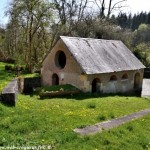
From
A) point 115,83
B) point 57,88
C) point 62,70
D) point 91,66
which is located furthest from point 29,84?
point 115,83

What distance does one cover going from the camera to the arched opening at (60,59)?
27.3 metres

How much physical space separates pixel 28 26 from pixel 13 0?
3.83 m

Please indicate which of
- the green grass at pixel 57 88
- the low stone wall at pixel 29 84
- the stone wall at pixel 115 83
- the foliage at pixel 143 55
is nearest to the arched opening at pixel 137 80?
the stone wall at pixel 115 83

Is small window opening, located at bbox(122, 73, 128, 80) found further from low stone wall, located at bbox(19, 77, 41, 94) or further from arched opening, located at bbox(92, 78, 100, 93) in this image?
low stone wall, located at bbox(19, 77, 41, 94)

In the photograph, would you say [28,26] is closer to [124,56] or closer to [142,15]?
[124,56]

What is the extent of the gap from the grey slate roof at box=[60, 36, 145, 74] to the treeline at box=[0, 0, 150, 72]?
2.74 metres

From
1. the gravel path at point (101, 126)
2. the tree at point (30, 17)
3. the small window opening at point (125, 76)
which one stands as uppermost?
the tree at point (30, 17)

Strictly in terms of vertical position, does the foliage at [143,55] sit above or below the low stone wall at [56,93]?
above

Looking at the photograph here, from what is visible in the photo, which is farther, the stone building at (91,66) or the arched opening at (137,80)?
the arched opening at (137,80)

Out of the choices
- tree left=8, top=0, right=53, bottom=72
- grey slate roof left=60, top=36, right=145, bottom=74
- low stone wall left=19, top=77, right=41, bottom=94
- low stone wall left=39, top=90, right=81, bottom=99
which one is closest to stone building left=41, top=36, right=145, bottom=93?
grey slate roof left=60, top=36, right=145, bottom=74

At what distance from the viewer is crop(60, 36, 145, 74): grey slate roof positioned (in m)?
25.0

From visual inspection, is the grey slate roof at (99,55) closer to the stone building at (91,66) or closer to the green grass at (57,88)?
the stone building at (91,66)

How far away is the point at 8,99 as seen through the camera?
43.5 ft

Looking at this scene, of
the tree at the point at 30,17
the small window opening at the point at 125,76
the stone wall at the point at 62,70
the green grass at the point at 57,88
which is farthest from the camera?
the tree at the point at 30,17
